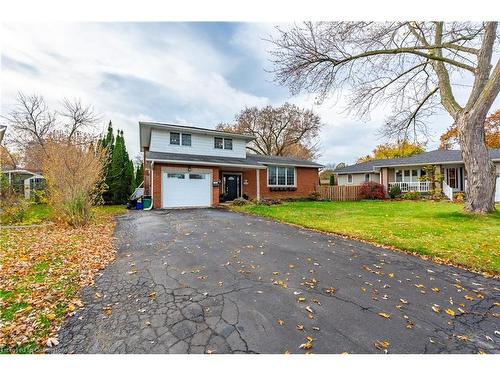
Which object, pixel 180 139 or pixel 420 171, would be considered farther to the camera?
pixel 420 171

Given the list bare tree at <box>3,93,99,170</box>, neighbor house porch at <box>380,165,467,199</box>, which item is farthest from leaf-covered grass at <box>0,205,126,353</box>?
neighbor house porch at <box>380,165,467,199</box>

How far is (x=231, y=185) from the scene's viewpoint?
18.2 metres

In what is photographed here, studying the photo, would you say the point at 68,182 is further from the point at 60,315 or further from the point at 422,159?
the point at 422,159

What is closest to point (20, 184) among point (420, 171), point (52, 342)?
point (52, 342)

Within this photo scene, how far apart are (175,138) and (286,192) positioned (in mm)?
9737

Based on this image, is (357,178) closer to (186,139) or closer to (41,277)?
(186,139)

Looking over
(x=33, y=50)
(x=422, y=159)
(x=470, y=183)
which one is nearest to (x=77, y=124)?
(x=33, y=50)

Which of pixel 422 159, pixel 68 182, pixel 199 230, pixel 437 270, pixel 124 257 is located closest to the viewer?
pixel 437 270

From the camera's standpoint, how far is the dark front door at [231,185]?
17.9 metres

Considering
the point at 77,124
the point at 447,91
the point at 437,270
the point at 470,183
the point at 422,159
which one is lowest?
the point at 437,270

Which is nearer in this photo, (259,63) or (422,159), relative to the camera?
(259,63)

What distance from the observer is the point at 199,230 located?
778 cm

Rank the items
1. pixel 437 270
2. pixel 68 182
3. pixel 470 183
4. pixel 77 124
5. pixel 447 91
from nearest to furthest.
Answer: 1. pixel 437 270
2. pixel 68 182
3. pixel 470 183
4. pixel 447 91
5. pixel 77 124

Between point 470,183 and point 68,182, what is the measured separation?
1556cm
